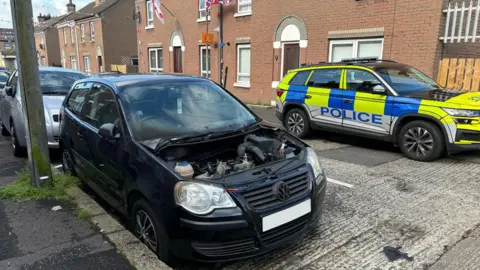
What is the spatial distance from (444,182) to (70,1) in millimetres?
47104

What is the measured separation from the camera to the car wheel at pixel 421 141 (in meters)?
5.70

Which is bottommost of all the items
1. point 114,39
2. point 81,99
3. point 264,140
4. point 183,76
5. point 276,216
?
point 276,216

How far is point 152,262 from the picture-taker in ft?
9.16

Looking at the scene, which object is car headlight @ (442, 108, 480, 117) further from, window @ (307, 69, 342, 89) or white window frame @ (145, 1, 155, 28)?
white window frame @ (145, 1, 155, 28)

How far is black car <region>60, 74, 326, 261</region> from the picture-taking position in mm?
2594

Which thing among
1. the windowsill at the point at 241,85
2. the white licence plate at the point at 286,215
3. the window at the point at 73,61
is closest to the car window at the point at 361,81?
the white licence plate at the point at 286,215

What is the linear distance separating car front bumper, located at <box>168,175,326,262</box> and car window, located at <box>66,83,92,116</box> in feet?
8.98

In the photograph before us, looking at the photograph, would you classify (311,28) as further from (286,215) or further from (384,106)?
(286,215)

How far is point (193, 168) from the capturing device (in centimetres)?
294

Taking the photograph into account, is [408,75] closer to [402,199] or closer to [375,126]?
[375,126]

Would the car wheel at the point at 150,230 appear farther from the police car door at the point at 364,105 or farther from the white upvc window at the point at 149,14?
the white upvc window at the point at 149,14

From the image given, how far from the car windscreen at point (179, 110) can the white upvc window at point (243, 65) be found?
1122 cm

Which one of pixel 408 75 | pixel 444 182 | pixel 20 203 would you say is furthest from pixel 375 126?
pixel 20 203

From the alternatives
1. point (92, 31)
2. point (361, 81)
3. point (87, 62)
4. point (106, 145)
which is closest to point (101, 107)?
point (106, 145)
